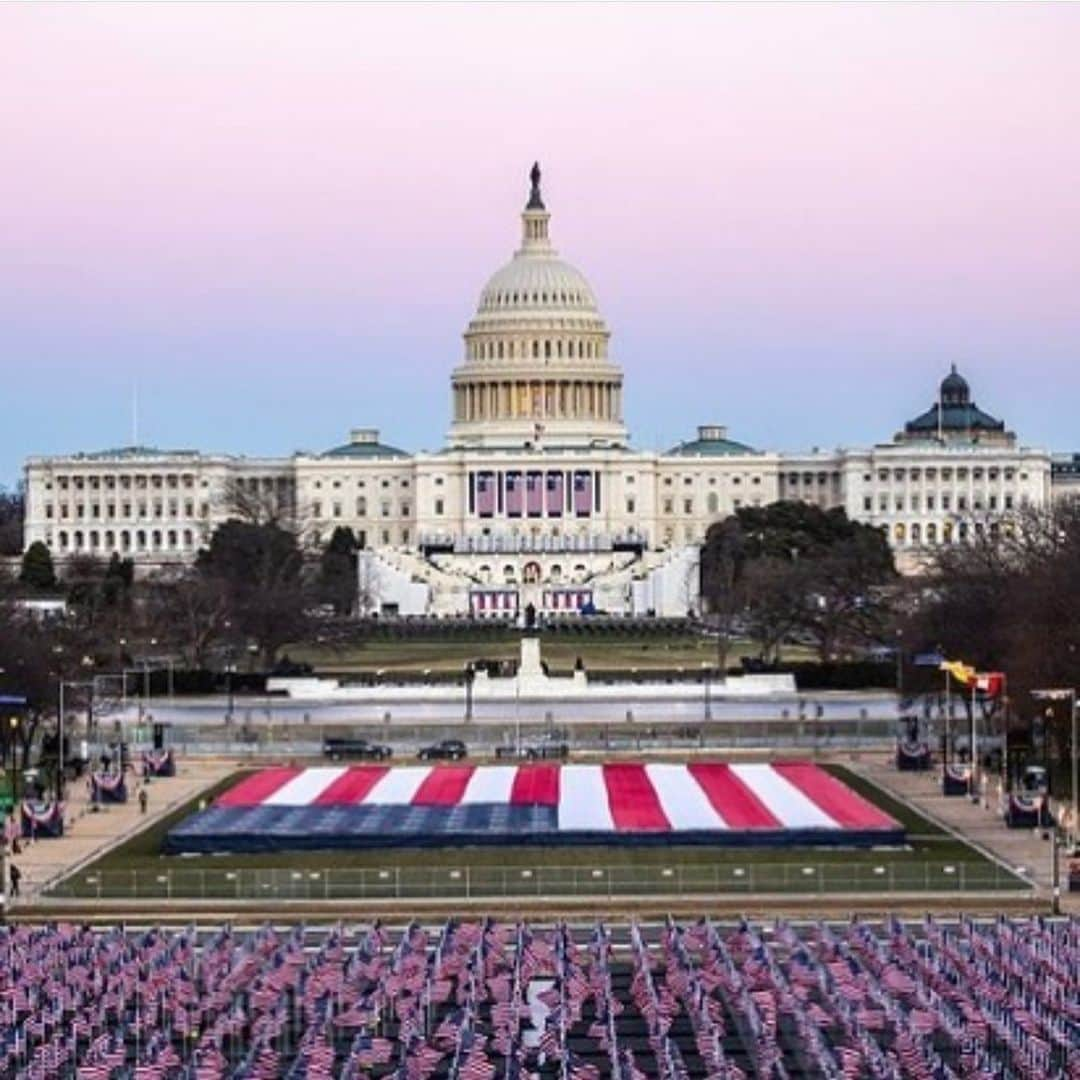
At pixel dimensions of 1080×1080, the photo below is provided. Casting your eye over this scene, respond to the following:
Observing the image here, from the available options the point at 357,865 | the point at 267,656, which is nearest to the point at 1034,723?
the point at 357,865

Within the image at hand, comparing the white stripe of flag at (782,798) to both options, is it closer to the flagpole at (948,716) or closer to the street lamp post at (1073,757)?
the street lamp post at (1073,757)

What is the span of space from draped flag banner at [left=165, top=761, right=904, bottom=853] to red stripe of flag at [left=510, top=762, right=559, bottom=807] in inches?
0.9

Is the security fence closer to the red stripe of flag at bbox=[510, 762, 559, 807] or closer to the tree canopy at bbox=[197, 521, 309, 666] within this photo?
the red stripe of flag at bbox=[510, 762, 559, 807]

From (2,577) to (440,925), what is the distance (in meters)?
73.7

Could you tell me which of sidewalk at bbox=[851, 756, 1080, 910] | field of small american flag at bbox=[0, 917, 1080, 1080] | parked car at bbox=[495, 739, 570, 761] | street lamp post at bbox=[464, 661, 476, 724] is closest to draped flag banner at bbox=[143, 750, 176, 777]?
parked car at bbox=[495, 739, 570, 761]

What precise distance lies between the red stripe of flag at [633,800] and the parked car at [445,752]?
16.8 feet

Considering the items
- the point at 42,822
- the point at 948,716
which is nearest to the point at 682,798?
the point at 42,822

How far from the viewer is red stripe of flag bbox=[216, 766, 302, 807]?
68.4 metres

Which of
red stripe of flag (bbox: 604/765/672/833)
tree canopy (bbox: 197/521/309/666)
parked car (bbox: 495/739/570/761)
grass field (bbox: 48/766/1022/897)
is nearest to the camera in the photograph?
grass field (bbox: 48/766/1022/897)

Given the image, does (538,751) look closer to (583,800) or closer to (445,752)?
(445,752)

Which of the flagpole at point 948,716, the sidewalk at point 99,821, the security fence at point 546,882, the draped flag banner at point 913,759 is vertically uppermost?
the flagpole at point 948,716

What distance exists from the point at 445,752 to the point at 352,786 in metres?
9.22

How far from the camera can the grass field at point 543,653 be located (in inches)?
4558

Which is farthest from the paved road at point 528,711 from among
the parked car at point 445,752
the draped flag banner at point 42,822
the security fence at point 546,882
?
the security fence at point 546,882
